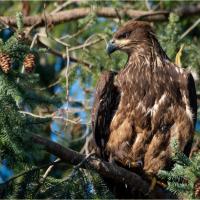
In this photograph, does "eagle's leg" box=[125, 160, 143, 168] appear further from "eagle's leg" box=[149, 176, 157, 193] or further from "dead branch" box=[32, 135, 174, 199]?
"dead branch" box=[32, 135, 174, 199]

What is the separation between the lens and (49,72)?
10.5 metres

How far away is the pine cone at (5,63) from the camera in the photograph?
5.01 meters

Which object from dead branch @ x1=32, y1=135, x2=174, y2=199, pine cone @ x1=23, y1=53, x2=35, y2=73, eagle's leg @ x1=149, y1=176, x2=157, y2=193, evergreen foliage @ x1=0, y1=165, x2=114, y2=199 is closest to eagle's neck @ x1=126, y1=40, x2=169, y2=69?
eagle's leg @ x1=149, y1=176, x2=157, y2=193

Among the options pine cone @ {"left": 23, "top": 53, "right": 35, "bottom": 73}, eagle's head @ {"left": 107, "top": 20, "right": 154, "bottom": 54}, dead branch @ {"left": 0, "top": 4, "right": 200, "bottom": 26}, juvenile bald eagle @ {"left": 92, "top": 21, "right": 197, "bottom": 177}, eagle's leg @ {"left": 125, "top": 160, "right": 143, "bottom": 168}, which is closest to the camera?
pine cone @ {"left": 23, "top": 53, "right": 35, "bottom": 73}

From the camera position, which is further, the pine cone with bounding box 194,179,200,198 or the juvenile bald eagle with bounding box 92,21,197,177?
the juvenile bald eagle with bounding box 92,21,197,177


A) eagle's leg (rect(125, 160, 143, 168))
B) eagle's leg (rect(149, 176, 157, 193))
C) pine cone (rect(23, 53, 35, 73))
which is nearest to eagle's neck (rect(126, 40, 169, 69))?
eagle's leg (rect(125, 160, 143, 168))

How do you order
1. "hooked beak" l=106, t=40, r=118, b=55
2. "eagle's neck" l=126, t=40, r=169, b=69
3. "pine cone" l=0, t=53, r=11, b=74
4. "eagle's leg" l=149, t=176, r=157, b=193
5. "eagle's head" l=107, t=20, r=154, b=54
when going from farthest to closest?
"eagle's head" l=107, t=20, r=154, b=54, "hooked beak" l=106, t=40, r=118, b=55, "eagle's neck" l=126, t=40, r=169, b=69, "eagle's leg" l=149, t=176, r=157, b=193, "pine cone" l=0, t=53, r=11, b=74

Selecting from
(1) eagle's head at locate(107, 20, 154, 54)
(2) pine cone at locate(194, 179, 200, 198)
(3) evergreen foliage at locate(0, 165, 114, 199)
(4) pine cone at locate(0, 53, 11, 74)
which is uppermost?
(4) pine cone at locate(0, 53, 11, 74)

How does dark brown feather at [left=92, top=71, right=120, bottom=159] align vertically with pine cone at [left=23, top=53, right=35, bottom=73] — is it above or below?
below

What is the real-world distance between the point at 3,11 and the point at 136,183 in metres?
4.86

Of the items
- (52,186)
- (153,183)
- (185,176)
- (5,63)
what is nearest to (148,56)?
(153,183)

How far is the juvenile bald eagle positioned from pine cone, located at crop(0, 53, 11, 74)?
1986 mm

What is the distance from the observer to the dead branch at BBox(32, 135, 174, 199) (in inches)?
200

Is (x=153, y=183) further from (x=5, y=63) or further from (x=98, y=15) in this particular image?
(x=98, y=15)
